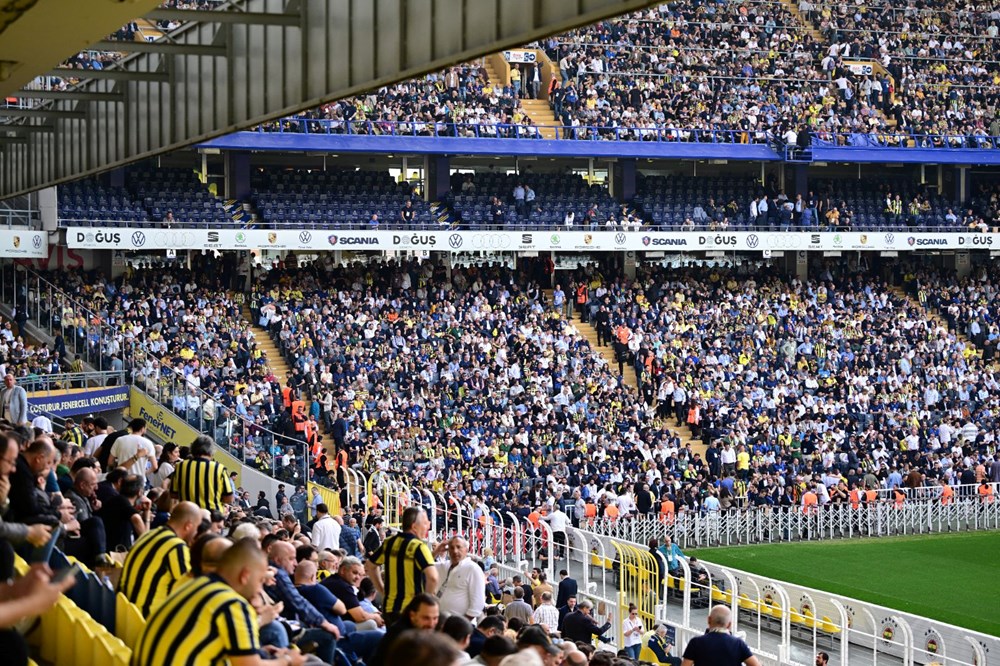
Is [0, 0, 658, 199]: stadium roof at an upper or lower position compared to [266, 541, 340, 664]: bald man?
upper

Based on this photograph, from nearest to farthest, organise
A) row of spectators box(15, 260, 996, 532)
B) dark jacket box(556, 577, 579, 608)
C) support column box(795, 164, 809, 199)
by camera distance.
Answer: dark jacket box(556, 577, 579, 608) < row of spectators box(15, 260, 996, 532) < support column box(795, 164, 809, 199)

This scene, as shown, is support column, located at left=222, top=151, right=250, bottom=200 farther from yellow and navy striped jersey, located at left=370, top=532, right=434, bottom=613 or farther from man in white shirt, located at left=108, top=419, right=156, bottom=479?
yellow and navy striped jersey, located at left=370, top=532, right=434, bottom=613

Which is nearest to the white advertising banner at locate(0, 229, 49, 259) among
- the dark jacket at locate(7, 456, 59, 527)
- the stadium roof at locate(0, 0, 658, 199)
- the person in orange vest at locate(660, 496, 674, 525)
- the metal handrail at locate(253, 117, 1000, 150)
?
the metal handrail at locate(253, 117, 1000, 150)

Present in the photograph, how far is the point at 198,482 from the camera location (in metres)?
11.4

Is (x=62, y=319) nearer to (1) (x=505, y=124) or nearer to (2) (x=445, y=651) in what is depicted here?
(1) (x=505, y=124)

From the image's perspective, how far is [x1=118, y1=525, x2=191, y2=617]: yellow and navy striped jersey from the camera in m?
7.30

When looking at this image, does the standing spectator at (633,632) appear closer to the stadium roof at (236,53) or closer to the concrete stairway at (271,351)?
the stadium roof at (236,53)

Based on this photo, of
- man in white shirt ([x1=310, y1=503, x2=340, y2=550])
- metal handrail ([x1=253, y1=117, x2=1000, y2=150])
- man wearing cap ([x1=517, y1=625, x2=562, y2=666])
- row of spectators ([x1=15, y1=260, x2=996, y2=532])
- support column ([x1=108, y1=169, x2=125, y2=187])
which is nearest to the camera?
man wearing cap ([x1=517, y1=625, x2=562, y2=666])

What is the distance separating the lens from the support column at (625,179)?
4209 centimetres

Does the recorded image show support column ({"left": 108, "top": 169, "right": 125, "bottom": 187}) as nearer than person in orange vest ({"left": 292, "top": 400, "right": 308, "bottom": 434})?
No

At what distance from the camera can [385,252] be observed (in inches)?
1480

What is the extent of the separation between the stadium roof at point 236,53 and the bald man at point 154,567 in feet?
14.0

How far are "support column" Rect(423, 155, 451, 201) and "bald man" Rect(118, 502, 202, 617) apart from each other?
3280cm

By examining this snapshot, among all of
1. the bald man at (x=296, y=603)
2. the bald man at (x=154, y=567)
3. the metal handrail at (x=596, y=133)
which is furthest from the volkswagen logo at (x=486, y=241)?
the bald man at (x=154, y=567)
